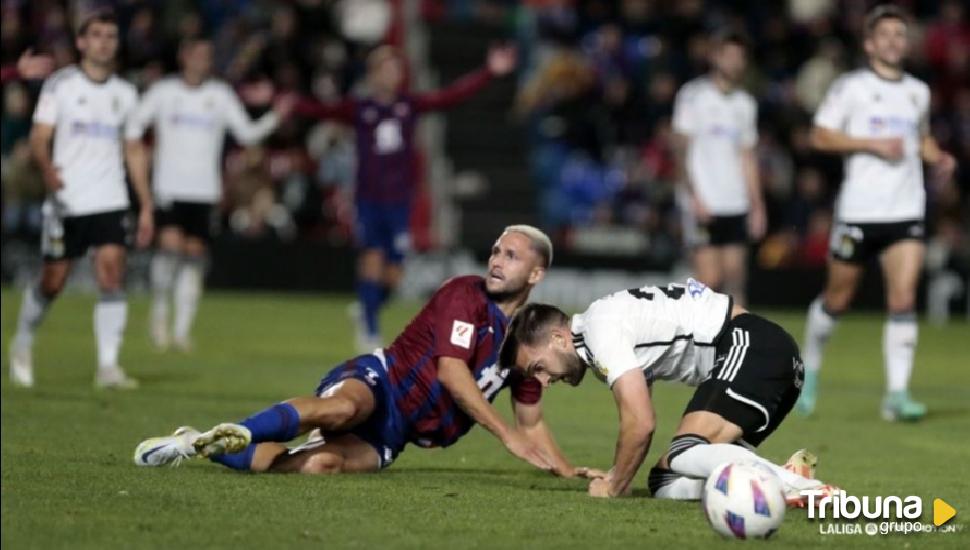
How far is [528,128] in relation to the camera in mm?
28281

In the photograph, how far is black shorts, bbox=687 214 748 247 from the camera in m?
15.5

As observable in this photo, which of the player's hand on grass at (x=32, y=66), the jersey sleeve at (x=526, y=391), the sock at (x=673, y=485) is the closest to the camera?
the sock at (x=673, y=485)

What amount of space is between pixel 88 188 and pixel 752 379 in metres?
6.26

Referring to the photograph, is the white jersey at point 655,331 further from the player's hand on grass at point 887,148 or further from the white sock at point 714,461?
the player's hand on grass at point 887,148

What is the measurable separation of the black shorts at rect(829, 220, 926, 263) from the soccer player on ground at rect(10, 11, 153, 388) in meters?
4.87

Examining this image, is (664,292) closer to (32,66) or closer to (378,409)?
(378,409)

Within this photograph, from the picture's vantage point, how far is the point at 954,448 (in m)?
10.6

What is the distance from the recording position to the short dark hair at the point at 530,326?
7812mm

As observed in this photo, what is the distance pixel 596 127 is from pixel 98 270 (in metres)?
14.2

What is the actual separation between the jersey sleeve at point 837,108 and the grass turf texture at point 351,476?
2012mm

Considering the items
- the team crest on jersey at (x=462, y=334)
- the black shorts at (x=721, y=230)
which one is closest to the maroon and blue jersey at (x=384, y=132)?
the black shorts at (x=721, y=230)

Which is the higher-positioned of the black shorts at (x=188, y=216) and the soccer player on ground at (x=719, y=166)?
the soccer player on ground at (x=719, y=166)

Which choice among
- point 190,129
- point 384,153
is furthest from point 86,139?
point 384,153

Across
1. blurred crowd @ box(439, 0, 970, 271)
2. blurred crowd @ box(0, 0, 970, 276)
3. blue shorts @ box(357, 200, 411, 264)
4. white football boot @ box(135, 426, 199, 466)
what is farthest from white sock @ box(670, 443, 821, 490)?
blurred crowd @ box(439, 0, 970, 271)
